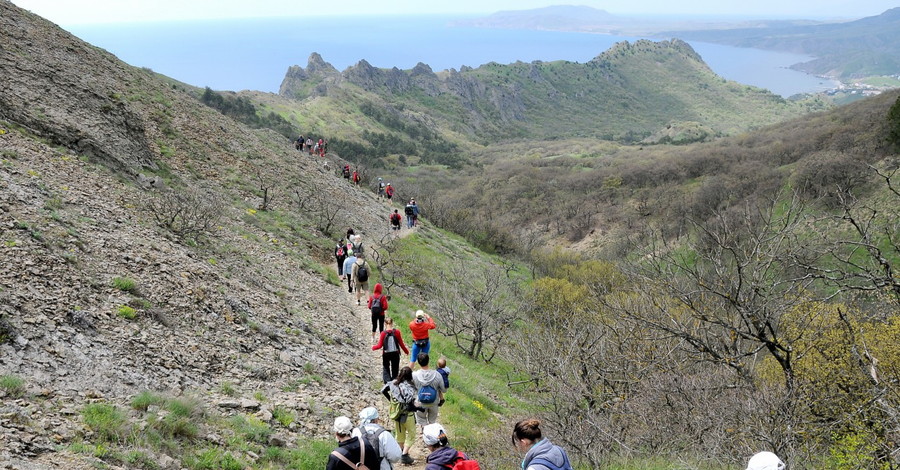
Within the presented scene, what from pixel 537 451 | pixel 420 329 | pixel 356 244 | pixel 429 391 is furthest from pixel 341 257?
pixel 537 451

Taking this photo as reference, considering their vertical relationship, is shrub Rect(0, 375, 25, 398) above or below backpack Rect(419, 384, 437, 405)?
above

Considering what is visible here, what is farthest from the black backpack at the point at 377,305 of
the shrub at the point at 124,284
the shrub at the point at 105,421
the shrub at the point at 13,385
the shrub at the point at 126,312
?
the shrub at the point at 13,385

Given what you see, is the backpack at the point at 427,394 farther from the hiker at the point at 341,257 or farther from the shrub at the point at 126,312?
the hiker at the point at 341,257

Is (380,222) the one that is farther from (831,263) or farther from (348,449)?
(831,263)

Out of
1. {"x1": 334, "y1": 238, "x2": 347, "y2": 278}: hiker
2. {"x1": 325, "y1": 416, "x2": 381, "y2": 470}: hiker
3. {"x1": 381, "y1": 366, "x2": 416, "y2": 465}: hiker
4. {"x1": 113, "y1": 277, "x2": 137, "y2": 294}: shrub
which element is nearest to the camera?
{"x1": 325, "y1": 416, "x2": 381, "y2": 470}: hiker

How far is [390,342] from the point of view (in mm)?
10633

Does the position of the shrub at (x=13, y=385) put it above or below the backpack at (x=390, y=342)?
above

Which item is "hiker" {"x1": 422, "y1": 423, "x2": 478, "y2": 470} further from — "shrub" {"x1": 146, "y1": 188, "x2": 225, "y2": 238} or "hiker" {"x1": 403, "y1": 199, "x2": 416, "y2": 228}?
"hiker" {"x1": 403, "y1": 199, "x2": 416, "y2": 228}

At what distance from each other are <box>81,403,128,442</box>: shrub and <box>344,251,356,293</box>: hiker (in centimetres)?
1091

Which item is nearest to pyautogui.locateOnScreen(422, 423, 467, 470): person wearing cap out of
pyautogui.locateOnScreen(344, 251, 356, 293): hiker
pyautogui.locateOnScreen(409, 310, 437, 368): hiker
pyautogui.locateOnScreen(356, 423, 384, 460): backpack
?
pyautogui.locateOnScreen(356, 423, 384, 460): backpack

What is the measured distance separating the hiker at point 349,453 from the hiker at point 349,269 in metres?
12.0

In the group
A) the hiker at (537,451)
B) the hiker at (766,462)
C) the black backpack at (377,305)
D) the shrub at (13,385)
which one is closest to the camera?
the hiker at (766,462)

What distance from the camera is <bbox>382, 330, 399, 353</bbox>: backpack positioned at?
1059 cm

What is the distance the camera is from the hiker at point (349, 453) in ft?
18.8
